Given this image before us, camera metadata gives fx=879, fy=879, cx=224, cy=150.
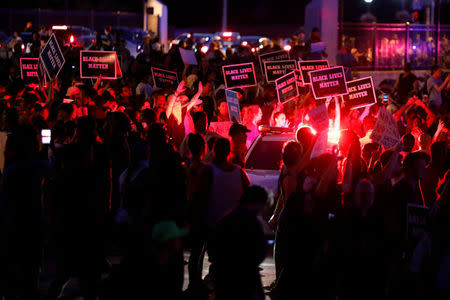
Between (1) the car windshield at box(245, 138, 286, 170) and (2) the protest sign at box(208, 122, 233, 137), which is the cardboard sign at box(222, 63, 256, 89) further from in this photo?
(1) the car windshield at box(245, 138, 286, 170)

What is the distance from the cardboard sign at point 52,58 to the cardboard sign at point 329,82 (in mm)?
4449

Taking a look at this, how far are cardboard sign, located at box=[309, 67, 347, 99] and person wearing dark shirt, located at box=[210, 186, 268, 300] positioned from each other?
8690 millimetres

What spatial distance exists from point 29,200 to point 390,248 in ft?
11.0

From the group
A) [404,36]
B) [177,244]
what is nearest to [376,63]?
[404,36]

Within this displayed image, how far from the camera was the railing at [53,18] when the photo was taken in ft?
145

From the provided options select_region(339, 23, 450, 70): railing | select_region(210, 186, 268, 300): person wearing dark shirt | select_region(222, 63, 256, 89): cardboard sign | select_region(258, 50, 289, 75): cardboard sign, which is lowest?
select_region(210, 186, 268, 300): person wearing dark shirt

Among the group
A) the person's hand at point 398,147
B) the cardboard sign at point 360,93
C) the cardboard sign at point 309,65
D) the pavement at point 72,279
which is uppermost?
the cardboard sign at point 309,65

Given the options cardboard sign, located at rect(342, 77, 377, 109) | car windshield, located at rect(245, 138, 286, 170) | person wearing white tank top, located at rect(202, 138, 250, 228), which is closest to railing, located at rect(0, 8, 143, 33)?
cardboard sign, located at rect(342, 77, 377, 109)

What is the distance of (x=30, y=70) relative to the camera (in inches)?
697

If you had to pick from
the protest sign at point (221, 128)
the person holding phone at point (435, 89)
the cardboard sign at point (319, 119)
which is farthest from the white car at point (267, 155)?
the person holding phone at point (435, 89)

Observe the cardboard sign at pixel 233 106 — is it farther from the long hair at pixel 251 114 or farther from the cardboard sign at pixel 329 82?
the cardboard sign at pixel 329 82

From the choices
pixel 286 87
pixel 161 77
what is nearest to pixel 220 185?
pixel 286 87

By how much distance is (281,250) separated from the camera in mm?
8414

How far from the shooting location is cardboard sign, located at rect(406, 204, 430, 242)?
7777 millimetres
